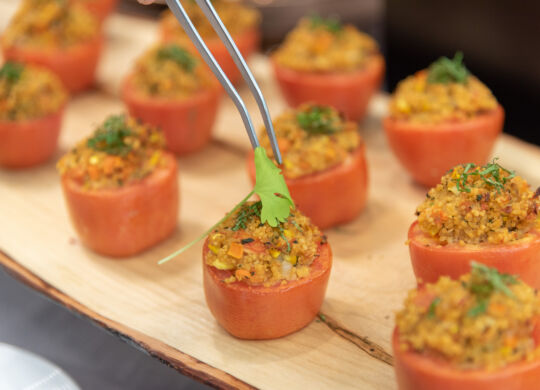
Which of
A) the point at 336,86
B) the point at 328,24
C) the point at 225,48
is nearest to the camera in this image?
the point at 336,86

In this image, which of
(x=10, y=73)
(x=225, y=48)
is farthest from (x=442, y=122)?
(x=10, y=73)

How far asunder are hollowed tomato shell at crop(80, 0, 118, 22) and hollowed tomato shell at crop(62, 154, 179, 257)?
7.89ft

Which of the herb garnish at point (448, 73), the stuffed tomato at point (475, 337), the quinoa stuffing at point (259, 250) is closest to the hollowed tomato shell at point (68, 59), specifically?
the herb garnish at point (448, 73)

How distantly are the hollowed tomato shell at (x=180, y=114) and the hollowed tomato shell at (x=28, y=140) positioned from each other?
1.33 feet

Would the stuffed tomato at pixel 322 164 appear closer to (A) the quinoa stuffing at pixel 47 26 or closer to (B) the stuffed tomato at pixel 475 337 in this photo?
(B) the stuffed tomato at pixel 475 337

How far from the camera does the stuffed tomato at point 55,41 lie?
4227 mm

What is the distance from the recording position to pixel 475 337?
1.85 m

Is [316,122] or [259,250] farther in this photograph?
[316,122]

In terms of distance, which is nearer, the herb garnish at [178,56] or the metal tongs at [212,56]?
the metal tongs at [212,56]

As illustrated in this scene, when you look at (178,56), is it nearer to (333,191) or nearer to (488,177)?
(333,191)

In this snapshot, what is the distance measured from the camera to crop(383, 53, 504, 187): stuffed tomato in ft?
10.4

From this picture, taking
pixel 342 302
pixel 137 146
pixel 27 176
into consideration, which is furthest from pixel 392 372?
pixel 27 176

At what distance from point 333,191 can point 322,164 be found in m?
0.13

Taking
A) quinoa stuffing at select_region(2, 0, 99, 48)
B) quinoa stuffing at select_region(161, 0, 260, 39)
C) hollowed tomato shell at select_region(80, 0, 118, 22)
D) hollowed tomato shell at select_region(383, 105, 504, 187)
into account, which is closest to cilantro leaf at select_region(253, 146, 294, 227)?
hollowed tomato shell at select_region(383, 105, 504, 187)
